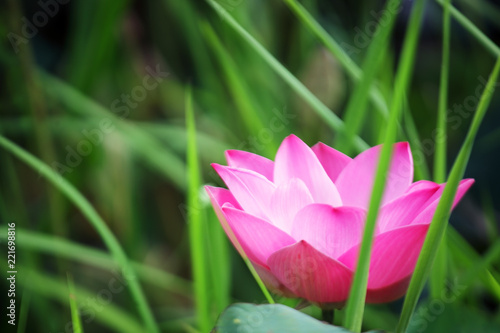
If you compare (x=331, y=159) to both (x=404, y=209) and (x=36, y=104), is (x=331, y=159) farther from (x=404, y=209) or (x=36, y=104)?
(x=36, y=104)

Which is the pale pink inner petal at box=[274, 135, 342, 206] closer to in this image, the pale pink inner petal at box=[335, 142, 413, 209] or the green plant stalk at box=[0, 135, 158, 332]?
the pale pink inner petal at box=[335, 142, 413, 209]

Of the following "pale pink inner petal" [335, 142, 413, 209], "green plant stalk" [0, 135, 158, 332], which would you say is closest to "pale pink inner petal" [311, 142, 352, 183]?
"pale pink inner petal" [335, 142, 413, 209]

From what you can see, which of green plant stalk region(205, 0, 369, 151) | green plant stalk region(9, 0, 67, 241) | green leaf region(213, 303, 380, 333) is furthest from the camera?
green plant stalk region(9, 0, 67, 241)

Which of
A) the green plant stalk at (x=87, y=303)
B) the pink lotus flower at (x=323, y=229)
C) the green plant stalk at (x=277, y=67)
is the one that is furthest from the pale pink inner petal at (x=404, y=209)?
the green plant stalk at (x=87, y=303)

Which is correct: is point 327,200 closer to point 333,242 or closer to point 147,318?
point 333,242

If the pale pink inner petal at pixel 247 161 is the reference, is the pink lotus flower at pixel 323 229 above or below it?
below

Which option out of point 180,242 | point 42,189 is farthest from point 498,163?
point 42,189

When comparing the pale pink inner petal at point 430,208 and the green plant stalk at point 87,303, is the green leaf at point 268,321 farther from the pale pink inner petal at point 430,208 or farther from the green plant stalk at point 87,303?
the green plant stalk at point 87,303
